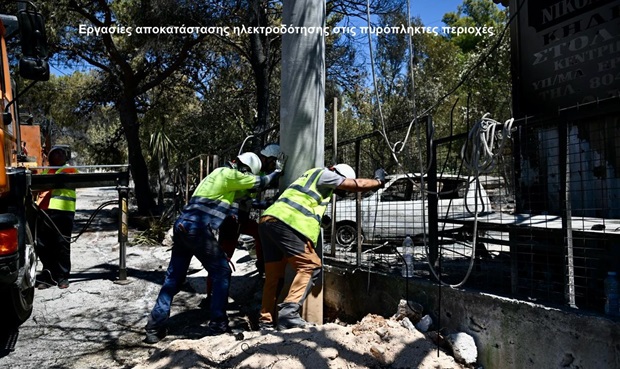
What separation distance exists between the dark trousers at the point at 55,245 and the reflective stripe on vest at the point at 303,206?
3626 millimetres

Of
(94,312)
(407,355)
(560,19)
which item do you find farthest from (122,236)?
(560,19)

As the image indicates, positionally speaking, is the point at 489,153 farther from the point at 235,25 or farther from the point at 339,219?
the point at 235,25

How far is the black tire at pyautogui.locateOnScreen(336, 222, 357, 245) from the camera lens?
607 cm

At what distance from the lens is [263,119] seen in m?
9.58

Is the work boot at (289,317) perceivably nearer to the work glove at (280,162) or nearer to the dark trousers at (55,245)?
Answer: the work glove at (280,162)

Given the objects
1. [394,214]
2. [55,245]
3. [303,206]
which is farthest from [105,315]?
[394,214]

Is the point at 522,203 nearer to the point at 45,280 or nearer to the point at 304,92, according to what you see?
the point at 304,92

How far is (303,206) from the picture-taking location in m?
4.09

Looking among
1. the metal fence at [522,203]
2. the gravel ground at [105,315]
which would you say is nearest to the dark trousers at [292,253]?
the metal fence at [522,203]

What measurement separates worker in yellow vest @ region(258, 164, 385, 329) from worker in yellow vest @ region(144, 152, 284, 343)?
0.47 metres

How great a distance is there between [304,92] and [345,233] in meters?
2.57

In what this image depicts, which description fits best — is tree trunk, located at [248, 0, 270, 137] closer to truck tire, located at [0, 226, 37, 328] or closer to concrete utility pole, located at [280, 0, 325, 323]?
concrete utility pole, located at [280, 0, 325, 323]

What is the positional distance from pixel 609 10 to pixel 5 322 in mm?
6547

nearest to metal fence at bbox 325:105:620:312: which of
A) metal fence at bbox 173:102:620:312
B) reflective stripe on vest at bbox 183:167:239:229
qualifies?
metal fence at bbox 173:102:620:312
